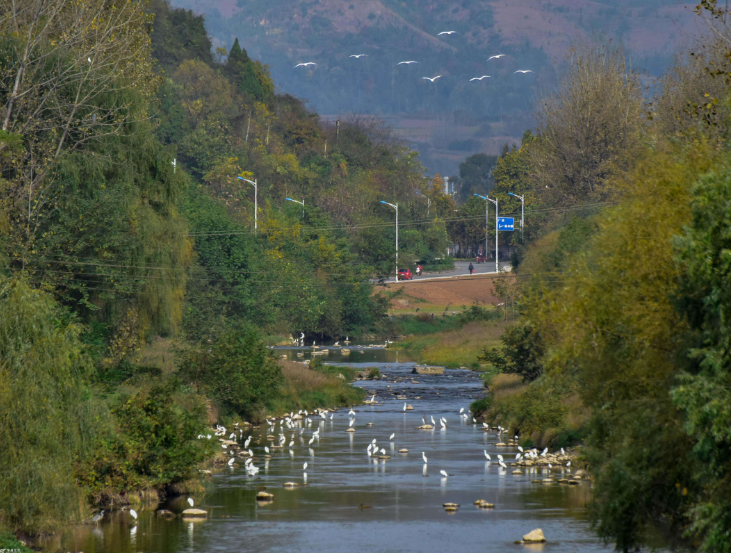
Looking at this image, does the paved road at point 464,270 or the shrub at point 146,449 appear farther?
the paved road at point 464,270

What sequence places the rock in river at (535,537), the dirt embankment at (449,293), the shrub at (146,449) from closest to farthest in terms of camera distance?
1. the rock in river at (535,537)
2. the shrub at (146,449)
3. the dirt embankment at (449,293)

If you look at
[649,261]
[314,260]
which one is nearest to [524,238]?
[314,260]

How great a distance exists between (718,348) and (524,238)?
77.7 metres

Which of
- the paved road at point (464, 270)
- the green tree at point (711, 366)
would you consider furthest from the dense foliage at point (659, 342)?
the paved road at point (464, 270)

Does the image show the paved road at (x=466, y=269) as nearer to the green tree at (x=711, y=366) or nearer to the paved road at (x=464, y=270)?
the paved road at (x=464, y=270)

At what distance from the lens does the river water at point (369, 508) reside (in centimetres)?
2570

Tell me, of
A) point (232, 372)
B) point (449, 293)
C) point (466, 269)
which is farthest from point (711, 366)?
point (466, 269)

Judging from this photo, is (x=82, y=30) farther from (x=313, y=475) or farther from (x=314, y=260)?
(x=314, y=260)

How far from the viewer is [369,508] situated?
30.2 m

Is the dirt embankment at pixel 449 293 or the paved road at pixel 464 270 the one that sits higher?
the paved road at pixel 464 270

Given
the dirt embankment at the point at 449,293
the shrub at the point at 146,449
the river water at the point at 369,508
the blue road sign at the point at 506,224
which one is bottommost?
the river water at the point at 369,508

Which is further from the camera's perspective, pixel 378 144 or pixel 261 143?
pixel 378 144

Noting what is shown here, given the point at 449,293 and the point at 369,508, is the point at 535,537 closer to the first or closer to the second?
the point at 369,508

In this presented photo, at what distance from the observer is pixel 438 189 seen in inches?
7092
